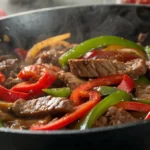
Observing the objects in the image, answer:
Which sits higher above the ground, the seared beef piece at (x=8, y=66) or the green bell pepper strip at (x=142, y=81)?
the seared beef piece at (x=8, y=66)

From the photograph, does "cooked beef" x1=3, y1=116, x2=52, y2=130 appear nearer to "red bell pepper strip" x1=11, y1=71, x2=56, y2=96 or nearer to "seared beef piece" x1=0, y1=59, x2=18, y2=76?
"red bell pepper strip" x1=11, y1=71, x2=56, y2=96

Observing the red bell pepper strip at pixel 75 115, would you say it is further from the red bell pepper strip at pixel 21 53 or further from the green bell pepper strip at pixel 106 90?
the red bell pepper strip at pixel 21 53

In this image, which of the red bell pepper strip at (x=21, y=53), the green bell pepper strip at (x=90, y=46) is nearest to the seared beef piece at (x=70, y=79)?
the green bell pepper strip at (x=90, y=46)

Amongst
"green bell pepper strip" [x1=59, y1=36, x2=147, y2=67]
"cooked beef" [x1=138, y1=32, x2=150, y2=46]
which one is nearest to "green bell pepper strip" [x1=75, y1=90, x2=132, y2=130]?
"green bell pepper strip" [x1=59, y1=36, x2=147, y2=67]

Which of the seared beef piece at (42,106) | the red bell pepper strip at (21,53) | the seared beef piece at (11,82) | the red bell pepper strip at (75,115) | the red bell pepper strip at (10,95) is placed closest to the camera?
the red bell pepper strip at (75,115)

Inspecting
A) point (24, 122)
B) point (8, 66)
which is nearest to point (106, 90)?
point (24, 122)

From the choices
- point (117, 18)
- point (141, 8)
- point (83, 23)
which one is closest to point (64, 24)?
point (83, 23)

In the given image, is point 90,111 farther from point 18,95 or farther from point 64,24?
point 64,24
